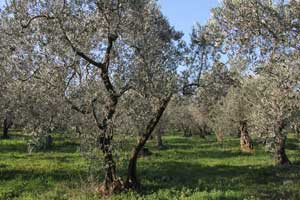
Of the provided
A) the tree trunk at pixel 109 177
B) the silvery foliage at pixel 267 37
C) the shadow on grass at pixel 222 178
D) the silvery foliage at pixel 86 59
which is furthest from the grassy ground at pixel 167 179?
the silvery foliage at pixel 267 37

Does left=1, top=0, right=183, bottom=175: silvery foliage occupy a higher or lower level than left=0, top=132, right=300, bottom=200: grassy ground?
higher

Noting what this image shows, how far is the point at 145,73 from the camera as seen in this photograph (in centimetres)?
1998

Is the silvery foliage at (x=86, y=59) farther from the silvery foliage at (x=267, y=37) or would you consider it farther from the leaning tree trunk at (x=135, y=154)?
the silvery foliage at (x=267, y=37)

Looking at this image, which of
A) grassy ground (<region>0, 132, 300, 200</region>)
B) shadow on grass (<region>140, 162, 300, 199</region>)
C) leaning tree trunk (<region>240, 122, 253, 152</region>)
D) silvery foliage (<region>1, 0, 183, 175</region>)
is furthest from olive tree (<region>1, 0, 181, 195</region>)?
leaning tree trunk (<region>240, 122, 253, 152</region>)

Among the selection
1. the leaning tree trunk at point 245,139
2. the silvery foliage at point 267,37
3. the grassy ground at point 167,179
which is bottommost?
the grassy ground at point 167,179

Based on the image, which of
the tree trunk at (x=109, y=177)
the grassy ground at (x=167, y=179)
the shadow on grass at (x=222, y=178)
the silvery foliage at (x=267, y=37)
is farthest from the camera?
the shadow on grass at (x=222, y=178)

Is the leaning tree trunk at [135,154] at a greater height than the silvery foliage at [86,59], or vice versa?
the silvery foliage at [86,59]

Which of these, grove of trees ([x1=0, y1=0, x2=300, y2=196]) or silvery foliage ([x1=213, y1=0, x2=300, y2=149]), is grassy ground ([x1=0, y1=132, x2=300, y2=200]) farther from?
silvery foliage ([x1=213, y1=0, x2=300, y2=149])

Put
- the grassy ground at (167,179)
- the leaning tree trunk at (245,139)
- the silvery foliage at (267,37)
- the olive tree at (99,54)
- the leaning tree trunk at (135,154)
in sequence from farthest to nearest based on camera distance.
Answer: the leaning tree trunk at (245,139) < the leaning tree trunk at (135,154) < the grassy ground at (167,179) < the olive tree at (99,54) < the silvery foliage at (267,37)

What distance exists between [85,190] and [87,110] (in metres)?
3.91

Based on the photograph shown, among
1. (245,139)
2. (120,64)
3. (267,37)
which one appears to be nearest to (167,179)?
(120,64)

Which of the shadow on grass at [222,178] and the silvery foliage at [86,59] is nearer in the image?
the silvery foliage at [86,59]

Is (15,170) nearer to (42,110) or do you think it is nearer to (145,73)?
(42,110)

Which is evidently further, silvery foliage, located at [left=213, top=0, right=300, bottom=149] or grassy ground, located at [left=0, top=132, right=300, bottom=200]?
grassy ground, located at [left=0, top=132, right=300, bottom=200]
